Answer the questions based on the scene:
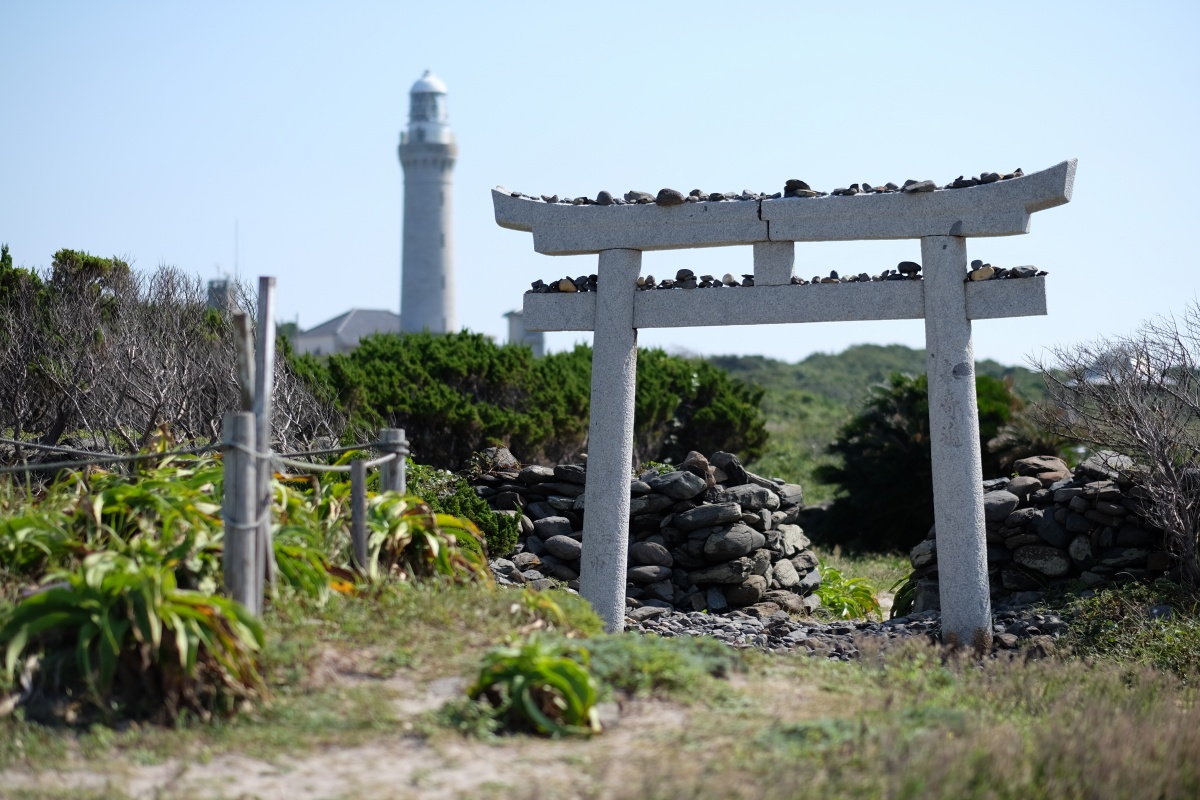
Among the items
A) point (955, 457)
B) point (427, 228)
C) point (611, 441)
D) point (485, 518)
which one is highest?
point (427, 228)

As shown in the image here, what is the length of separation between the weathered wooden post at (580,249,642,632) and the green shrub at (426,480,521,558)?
5.20 feet

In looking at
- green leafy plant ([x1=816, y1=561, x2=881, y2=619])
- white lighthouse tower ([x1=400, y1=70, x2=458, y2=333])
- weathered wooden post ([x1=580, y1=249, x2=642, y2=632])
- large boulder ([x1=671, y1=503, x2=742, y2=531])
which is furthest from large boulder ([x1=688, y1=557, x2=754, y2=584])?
white lighthouse tower ([x1=400, y1=70, x2=458, y2=333])

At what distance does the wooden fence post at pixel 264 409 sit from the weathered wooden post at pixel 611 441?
133 inches

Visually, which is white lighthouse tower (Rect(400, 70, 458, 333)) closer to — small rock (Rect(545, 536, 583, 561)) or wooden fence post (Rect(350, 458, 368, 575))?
small rock (Rect(545, 536, 583, 561))

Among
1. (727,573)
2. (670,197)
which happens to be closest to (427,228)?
(727,573)

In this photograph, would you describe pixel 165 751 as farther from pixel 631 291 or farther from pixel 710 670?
pixel 631 291

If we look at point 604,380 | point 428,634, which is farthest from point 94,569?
point 604,380

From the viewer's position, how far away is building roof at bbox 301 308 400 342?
47.8m

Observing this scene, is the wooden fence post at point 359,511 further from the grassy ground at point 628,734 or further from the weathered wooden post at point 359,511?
the grassy ground at point 628,734

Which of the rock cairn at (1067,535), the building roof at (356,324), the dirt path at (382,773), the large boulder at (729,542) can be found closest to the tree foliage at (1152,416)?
the rock cairn at (1067,535)

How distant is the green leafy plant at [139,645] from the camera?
4.57 m

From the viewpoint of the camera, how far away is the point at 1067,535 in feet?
30.9

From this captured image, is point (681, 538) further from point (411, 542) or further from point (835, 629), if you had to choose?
point (411, 542)

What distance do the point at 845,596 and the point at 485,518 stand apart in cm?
364
